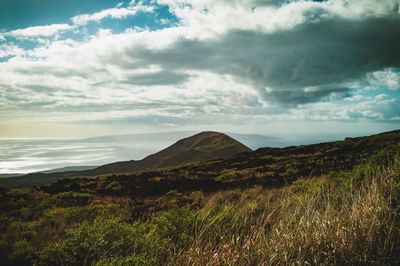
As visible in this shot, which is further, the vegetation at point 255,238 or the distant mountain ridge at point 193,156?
the distant mountain ridge at point 193,156

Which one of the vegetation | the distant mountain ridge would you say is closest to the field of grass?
the vegetation

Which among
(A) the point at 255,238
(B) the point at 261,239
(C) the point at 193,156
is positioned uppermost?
(B) the point at 261,239

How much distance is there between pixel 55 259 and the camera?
6.71 metres

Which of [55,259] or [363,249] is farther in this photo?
[55,259]

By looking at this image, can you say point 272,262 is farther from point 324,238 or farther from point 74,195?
point 74,195

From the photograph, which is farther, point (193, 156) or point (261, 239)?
point (193, 156)

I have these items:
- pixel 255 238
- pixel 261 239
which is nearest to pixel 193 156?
pixel 255 238

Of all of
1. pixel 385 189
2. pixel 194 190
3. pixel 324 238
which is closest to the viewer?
pixel 324 238

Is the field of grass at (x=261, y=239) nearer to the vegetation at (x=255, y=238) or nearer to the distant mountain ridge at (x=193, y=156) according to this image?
the vegetation at (x=255, y=238)

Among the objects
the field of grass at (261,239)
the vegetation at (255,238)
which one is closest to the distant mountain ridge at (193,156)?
the vegetation at (255,238)

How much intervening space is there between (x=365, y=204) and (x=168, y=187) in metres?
21.0

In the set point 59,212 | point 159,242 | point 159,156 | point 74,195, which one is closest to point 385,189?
point 159,242

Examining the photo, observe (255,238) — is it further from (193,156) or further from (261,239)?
(193,156)

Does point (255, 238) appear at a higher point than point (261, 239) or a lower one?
lower
